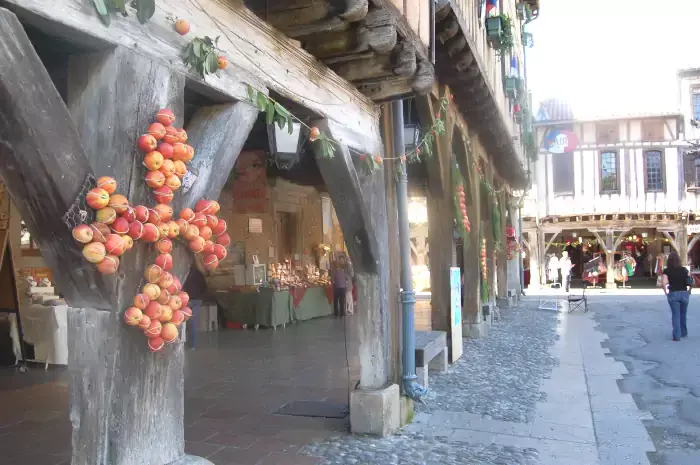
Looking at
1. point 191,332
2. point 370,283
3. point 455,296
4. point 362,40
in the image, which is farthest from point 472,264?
point 362,40

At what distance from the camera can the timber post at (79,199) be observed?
1.89 m

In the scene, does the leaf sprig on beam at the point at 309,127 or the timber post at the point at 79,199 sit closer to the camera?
the timber post at the point at 79,199

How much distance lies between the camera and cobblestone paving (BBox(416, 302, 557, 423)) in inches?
216

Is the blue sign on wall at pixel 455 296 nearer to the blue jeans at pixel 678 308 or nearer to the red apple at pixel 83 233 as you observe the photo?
the blue jeans at pixel 678 308

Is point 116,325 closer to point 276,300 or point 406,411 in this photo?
point 406,411

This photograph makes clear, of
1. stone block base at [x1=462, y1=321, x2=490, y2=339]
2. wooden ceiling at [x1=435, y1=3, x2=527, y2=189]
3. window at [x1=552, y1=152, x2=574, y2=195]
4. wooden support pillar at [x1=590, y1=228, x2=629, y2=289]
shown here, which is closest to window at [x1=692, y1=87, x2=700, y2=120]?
window at [x1=552, y1=152, x2=574, y2=195]

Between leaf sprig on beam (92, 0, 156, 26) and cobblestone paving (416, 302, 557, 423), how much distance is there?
167 inches

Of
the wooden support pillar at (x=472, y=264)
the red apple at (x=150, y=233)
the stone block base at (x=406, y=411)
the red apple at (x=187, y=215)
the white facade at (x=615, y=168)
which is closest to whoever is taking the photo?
the red apple at (x=150, y=233)

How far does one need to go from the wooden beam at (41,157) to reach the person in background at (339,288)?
1045 cm

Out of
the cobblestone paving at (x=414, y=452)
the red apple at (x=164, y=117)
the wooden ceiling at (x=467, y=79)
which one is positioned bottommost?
the cobblestone paving at (x=414, y=452)

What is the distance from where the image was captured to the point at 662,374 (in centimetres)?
714

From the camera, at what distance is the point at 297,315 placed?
11609 millimetres

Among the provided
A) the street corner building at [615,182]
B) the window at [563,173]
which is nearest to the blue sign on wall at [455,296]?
the street corner building at [615,182]

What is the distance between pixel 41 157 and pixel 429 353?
4.82 metres
